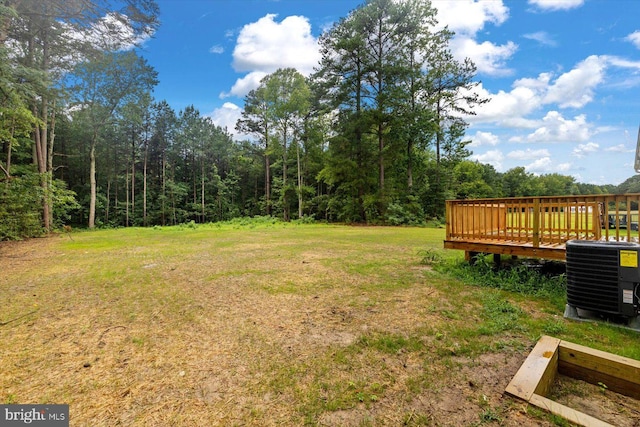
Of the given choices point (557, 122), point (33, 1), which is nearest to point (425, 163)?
point (557, 122)

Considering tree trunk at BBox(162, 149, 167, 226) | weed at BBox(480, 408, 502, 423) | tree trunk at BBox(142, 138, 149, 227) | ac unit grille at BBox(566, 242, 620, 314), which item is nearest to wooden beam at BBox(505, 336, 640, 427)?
weed at BBox(480, 408, 502, 423)

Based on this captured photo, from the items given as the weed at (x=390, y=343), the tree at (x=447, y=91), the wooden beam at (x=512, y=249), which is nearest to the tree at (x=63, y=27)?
the weed at (x=390, y=343)

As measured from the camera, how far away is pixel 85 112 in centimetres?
1775

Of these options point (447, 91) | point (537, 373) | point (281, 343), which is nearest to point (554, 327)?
point (537, 373)

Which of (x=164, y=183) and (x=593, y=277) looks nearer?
(x=593, y=277)

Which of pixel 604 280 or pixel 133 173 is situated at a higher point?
pixel 133 173

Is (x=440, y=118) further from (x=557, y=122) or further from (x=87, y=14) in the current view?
(x=87, y=14)

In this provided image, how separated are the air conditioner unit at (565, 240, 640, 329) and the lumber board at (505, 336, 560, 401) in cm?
108

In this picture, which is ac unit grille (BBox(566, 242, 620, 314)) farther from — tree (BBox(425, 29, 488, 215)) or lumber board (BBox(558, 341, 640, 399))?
tree (BBox(425, 29, 488, 215))

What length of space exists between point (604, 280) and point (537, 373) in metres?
1.68

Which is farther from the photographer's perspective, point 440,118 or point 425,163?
point 425,163

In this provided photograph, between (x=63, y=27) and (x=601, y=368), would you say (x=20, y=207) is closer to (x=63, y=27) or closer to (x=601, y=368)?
(x=63, y=27)

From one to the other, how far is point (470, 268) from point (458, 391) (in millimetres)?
3526

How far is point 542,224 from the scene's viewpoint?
170 inches
